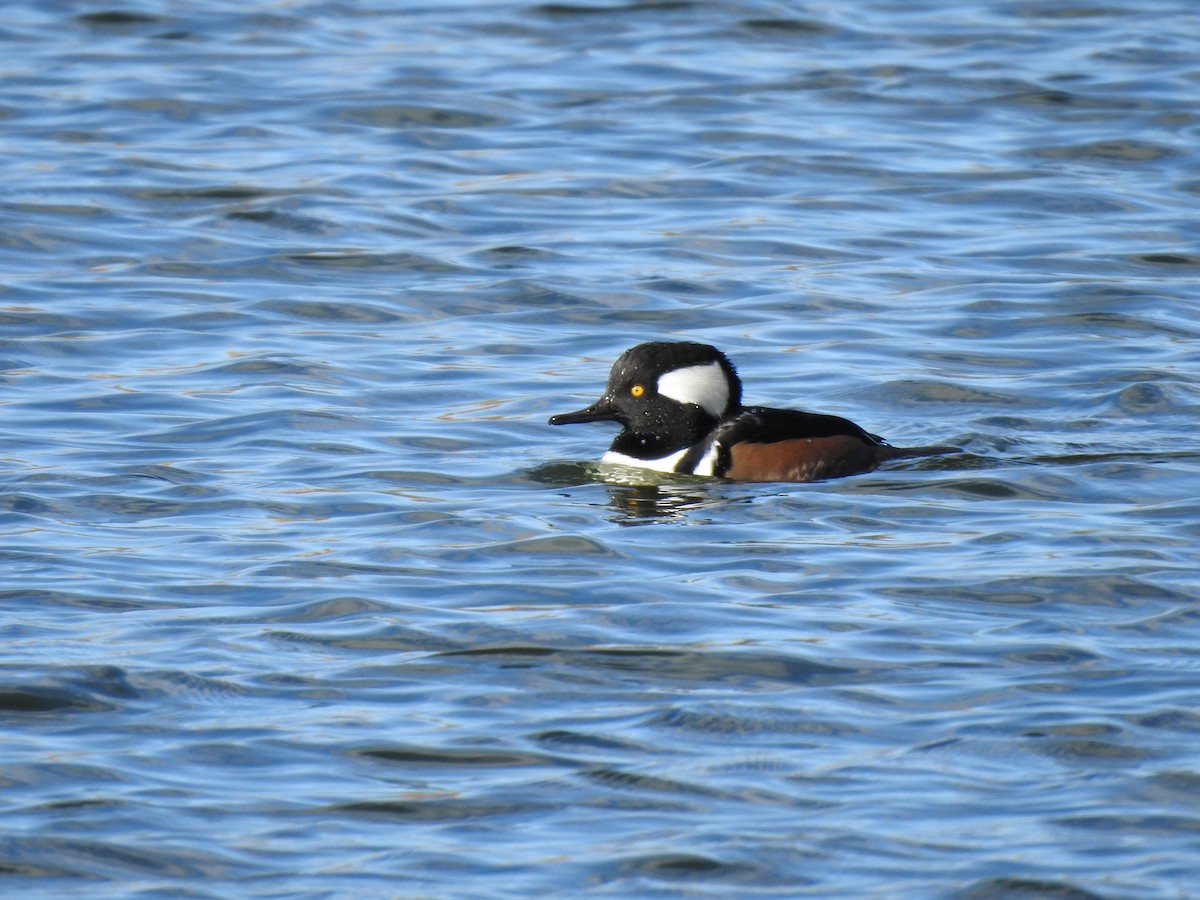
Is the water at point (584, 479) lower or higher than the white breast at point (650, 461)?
higher

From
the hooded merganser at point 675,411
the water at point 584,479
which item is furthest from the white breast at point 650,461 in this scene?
the water at point 584,479

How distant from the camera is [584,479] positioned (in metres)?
10.6

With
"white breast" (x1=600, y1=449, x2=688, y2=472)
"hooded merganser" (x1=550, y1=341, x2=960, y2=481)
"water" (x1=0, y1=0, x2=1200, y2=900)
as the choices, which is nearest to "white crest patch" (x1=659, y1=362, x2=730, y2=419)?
"hooded merganser" (x1=550, y1=341, x2=960, y2=481)

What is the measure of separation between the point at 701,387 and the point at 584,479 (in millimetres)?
750

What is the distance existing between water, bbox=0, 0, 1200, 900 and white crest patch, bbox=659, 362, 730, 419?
2.05 ft

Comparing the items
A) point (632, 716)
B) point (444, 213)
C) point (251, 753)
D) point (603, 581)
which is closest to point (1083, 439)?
point (603, 581)

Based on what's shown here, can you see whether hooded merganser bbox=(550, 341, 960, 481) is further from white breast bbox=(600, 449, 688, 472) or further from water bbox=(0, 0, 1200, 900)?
water bbox=(0, 0, 1200, 900)

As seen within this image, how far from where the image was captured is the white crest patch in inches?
425

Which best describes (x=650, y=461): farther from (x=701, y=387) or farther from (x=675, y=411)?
(x=701, y=387)

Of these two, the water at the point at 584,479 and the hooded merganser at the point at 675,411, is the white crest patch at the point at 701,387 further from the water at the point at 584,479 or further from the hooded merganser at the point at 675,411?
the water at the point at 584,479

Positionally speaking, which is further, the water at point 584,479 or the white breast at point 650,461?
the white breast at point 650,461

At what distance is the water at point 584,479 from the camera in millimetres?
6371

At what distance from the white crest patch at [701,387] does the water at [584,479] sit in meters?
0.62

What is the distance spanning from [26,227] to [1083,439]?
805 centimetres
